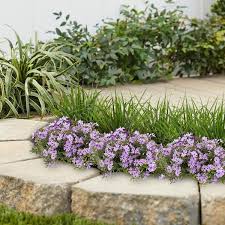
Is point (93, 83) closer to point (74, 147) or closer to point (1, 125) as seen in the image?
point (1, 125)

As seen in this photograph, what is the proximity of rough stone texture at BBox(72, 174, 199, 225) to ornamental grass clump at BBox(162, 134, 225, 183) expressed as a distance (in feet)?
0.23

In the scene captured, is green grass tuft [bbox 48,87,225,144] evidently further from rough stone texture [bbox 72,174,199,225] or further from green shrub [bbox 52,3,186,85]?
green shrub [bbox 52,3,186,85]

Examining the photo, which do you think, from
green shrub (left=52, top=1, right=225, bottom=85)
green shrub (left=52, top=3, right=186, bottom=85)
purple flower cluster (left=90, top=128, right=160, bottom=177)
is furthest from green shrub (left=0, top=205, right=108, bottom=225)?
green shrub (left=52, top=3, right=186, bottom=85)

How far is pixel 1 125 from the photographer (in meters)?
4.16

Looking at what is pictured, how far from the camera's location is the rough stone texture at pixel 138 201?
2877mm

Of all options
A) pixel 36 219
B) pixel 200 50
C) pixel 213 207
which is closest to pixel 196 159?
pixel 213 207

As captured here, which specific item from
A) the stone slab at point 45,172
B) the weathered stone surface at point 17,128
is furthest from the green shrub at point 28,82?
the stone slab at point 45,172

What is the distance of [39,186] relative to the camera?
3078mm

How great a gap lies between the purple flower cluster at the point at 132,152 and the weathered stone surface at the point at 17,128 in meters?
0.31

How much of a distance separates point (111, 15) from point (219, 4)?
149 cm

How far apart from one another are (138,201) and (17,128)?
4.60 ft

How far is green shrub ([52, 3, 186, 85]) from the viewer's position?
20.2ft

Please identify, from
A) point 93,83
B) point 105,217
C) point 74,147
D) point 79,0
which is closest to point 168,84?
point 93,83

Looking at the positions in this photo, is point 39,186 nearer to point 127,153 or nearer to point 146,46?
point 127,153
